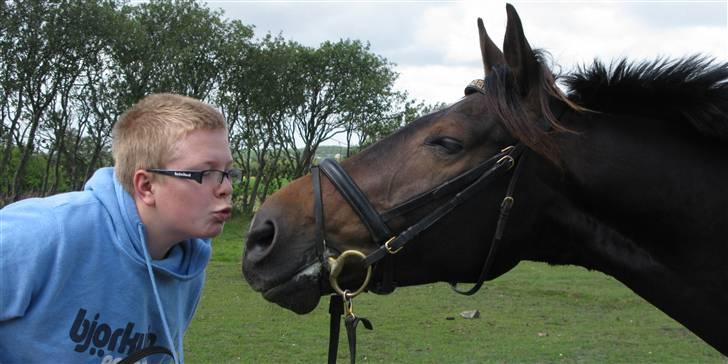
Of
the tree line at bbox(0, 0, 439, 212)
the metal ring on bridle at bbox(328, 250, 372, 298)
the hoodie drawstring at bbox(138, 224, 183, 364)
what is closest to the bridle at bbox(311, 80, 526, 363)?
the metal ring on bridle at bbox(328, 250, 372, 298)

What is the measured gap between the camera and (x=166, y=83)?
30.2 meters

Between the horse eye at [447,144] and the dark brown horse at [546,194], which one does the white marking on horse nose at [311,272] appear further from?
the horse eye at [447,144]

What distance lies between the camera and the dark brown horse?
2.79m

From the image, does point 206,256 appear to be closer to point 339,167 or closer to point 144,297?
point 144,297

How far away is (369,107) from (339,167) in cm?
3148

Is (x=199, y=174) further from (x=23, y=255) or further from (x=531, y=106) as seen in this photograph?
(x=531, y=106)

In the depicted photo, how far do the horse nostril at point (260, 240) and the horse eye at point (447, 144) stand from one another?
705 millimetres

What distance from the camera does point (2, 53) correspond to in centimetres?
2597

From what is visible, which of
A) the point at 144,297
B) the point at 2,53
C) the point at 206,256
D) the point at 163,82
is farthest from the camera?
the point at 163,82

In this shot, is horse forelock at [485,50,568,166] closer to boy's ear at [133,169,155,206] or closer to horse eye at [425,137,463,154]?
horse eye at [425,137,463,154]

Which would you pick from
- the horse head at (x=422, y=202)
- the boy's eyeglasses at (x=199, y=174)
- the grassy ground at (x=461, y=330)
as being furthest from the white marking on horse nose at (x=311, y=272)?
the grassy ground at (x=461, y=330)

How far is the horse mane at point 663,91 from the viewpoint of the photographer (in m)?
2.80

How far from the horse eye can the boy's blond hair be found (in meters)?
0.83

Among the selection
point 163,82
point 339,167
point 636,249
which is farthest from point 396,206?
point 163,82
